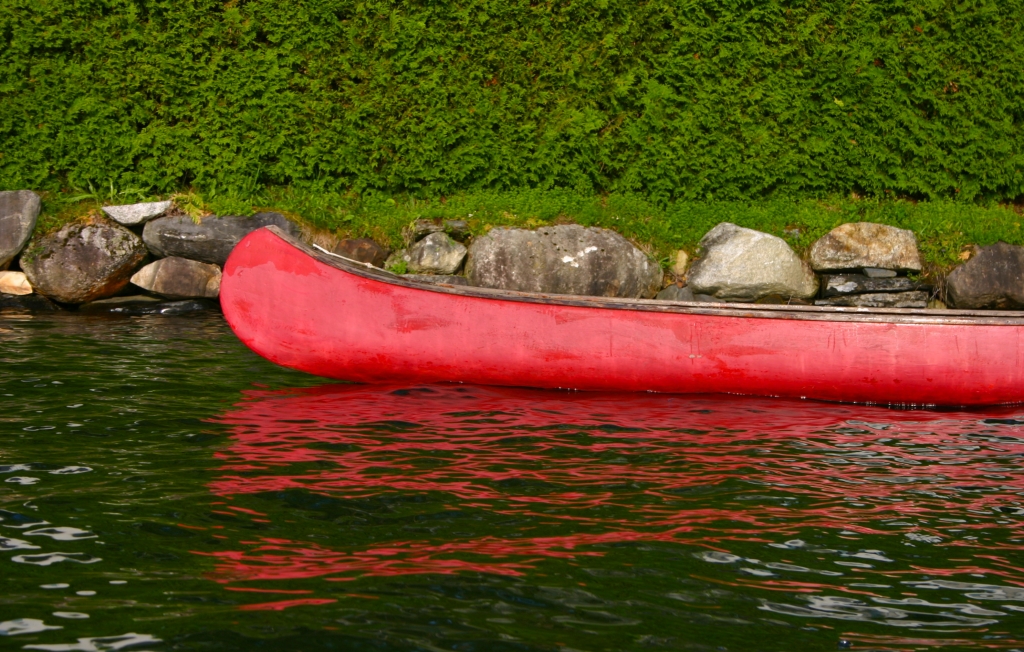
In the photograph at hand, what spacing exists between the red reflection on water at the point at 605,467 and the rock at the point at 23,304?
14.0 feet

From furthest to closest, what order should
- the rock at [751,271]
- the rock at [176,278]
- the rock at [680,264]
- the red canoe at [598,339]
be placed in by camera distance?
the rock at [176,278], the rock at [680,264], the rock at [751,271], the red canoe at [598,339]

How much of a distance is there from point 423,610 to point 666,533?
1.14 metres

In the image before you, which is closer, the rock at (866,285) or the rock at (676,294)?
the rock at (866,285)

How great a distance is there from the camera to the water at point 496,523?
3.22 m

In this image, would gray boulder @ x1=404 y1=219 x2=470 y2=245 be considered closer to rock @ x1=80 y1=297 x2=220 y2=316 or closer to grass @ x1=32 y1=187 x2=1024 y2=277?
grass @ x1=32 y1=187 x2=1024 y2=277

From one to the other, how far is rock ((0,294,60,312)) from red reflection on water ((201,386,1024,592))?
4.27m

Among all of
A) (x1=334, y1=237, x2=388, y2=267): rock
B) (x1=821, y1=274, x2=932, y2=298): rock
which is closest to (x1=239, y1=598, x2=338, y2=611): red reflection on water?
(x1=334, y1=237, x2=388, y2=267): rock

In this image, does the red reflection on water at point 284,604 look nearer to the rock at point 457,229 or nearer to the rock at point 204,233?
the rock at point 457,229

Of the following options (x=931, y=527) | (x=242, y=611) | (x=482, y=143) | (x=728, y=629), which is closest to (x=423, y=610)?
(x=242, y=611)

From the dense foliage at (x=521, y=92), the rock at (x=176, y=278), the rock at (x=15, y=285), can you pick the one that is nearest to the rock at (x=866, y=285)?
the dense foliage at (x=521, y=92)

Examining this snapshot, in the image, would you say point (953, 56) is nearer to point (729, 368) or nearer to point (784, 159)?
point (784, 159)

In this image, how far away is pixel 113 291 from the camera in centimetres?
1007

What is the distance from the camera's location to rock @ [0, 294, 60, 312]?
984 centimetres

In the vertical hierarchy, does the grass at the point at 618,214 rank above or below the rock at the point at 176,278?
above
